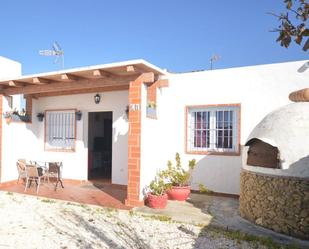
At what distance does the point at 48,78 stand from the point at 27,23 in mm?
4436

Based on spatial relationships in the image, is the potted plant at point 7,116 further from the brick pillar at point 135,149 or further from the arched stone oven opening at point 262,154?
the arched stone oven opening at point 262,154

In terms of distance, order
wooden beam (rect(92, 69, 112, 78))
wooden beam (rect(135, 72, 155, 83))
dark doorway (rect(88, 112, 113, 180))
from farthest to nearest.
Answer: dark doorway (rect(88, 112, 113, 180))
wooden beam (rect(92, 69, 112, 78))
wooden beam (rect(135, 72, 155, 83))

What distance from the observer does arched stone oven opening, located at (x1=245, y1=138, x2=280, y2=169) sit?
20.8 feet

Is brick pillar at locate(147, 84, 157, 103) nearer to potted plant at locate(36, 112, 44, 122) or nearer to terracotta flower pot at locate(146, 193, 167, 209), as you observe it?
terracotta flower pot at locate(146, 193, 167, 209)

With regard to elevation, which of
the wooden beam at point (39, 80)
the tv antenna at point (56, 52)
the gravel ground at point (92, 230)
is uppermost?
the tv antenna at point (56, 52)

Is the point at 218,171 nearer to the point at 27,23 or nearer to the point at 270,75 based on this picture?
the point at 270,75

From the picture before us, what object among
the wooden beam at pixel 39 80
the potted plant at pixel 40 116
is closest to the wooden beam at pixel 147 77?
the wooden beam at pixel 39 80

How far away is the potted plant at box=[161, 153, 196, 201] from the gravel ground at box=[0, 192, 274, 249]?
71.7 inches

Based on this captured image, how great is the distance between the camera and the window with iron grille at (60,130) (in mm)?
11883

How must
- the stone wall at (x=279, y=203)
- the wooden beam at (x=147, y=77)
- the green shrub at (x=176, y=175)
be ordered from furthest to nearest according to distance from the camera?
the green shrub at (x=176, y=175) < the wooden beam at (x=147, y=77) < the stone wall at (x=279, y=203)

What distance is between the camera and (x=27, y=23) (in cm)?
1252

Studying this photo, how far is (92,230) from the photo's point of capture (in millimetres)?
6258

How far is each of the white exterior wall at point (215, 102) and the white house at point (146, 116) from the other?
31mm

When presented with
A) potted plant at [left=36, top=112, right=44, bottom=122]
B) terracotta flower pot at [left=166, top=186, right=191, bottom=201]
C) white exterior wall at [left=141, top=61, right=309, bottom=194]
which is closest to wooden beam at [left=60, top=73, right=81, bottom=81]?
white exterior wall at [left=141, top=61, right=309, bottom=194]
